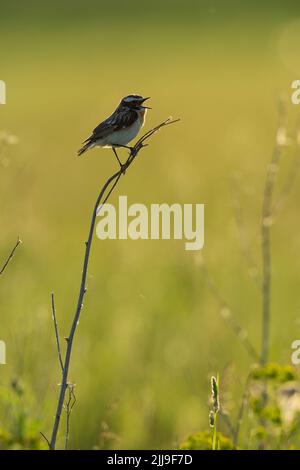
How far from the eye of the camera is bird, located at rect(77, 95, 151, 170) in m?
5.66

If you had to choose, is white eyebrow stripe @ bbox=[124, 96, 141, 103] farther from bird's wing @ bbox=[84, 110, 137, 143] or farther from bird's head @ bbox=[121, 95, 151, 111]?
bird's wing @ bbox=[84, 110, 137, 143]

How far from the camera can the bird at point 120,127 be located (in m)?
5.66

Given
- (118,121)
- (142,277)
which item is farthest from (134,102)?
(142,277)

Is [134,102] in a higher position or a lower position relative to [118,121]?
higher

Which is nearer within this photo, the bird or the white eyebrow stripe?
the white eyebrow stripe

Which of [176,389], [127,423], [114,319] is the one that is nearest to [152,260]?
[114,319]

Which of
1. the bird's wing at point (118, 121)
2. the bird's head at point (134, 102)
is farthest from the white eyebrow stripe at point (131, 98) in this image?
the bird's wing at point (118, 121)

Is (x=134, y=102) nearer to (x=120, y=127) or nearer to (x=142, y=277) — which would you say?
(x=120, y=127)

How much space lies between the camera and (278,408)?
13.8 feet

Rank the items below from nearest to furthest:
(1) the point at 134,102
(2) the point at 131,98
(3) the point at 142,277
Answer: (2) the point at 131,98 < (1) the point at 134,102 < (3) the point at 142,277

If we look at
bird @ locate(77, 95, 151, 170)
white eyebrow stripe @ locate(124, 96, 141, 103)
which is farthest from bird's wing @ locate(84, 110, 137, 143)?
white eyebrow stripe @ locate(124, 96, 141, 103)

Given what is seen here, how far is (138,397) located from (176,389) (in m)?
0.53

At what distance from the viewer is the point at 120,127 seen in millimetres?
5742

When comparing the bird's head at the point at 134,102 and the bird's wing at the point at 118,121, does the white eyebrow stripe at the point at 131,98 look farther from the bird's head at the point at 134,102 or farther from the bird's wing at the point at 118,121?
the bird's wing at the point at 118,121
